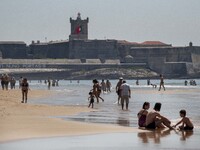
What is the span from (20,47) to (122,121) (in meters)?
176

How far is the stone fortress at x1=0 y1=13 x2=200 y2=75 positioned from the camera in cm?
18212


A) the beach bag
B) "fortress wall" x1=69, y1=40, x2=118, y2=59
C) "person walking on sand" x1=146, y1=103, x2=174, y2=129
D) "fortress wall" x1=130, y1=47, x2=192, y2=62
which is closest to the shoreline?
"fortress wall" x1=130, y1=47, x2=192, y2=62

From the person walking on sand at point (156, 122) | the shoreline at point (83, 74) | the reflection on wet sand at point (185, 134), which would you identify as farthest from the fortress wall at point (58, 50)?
the reflection on wet sand at point (185, 134)

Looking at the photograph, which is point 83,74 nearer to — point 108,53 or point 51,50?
point 108,53

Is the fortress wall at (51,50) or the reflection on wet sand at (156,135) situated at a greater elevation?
the fortress wall at (51,50)

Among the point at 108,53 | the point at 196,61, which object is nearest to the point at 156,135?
the point at 196,61

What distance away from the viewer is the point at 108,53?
625 feet

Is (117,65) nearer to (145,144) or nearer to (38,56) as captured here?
(38,56)

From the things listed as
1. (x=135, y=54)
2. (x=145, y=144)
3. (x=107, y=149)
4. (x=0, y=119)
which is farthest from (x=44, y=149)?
(x=135, y=54)

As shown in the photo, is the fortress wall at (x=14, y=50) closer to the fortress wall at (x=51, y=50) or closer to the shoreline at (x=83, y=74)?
the fortress wall at (x=51, y=50)

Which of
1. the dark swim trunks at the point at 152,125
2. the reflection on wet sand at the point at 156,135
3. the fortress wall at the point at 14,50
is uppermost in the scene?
the fortress wall at the point at 14,50

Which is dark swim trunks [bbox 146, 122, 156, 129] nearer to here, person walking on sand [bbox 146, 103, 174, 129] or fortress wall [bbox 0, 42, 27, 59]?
person walking on sand [bbox 146, 103, 174, 129]

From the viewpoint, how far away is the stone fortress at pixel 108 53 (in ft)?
598

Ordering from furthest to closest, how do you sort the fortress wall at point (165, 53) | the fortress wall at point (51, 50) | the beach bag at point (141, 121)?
the fortress wall at point (51, 50) < the fortress wall at point (165, 53) < the beach bag at point (141, 121)
